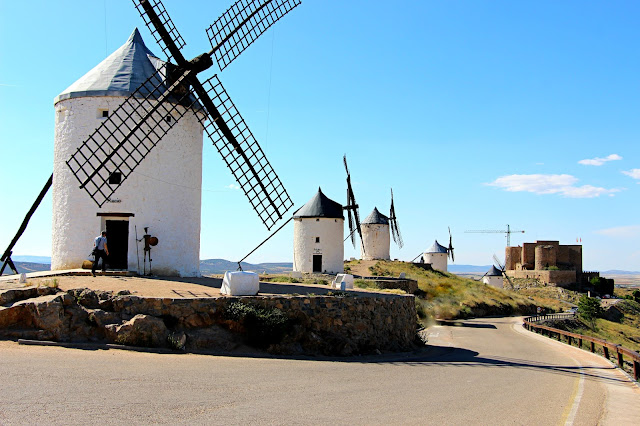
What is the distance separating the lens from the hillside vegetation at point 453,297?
35.3 metres

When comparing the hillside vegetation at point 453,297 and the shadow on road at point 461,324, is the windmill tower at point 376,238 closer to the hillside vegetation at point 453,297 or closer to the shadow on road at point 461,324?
the hillside vegetation at point 453,297

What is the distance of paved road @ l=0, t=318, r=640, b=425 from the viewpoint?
6625mm

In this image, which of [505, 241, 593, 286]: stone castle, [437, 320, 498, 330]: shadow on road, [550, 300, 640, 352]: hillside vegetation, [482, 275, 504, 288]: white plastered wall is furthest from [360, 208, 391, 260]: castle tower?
[505, 241, 593, 286]: stone castle

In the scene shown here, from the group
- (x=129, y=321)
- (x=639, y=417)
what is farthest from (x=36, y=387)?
(x=639, y=417)

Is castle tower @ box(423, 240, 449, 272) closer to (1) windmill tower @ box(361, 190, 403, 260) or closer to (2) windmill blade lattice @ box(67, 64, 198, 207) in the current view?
(1) windmill tower @ box(361, 190, 403, 260)

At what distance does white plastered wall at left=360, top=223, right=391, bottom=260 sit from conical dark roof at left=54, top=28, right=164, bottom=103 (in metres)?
35.1

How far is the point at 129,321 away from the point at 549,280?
59177mm

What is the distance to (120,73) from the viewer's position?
17922 millimetres

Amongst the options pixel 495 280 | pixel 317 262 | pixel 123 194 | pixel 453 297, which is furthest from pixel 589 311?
pixel 123 194

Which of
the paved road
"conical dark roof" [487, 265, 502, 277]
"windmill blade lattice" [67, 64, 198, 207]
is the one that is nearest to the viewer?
the paved road

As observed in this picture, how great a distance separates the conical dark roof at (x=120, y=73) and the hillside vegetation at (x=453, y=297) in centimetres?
1724

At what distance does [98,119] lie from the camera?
56.2ft

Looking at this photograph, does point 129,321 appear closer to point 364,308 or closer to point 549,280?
point 364,308

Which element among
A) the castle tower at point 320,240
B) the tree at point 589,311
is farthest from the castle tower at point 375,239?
the tree at point 589,311
